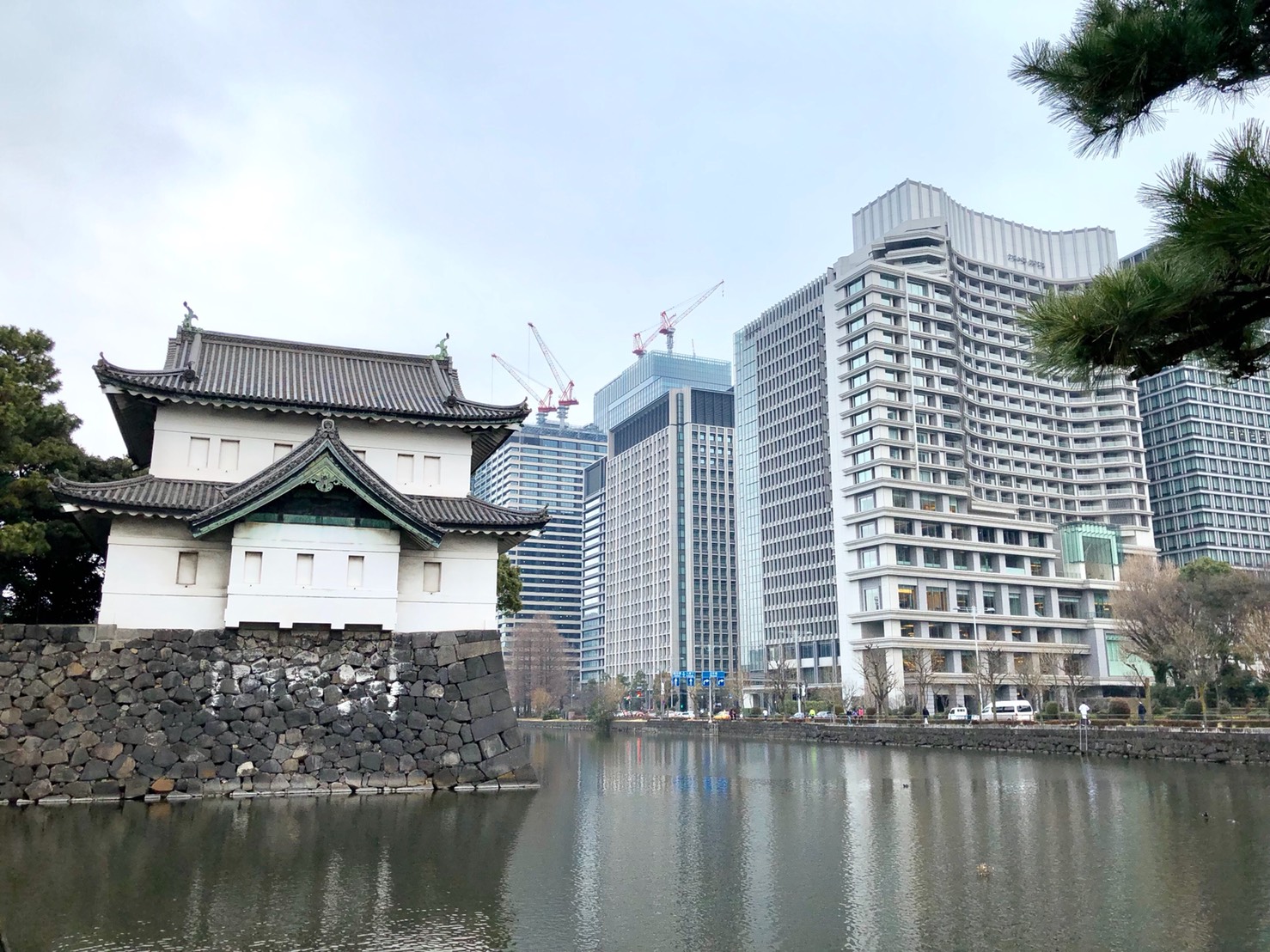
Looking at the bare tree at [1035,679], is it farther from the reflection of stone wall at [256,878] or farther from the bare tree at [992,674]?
the reflection of stone wall at [256,878]

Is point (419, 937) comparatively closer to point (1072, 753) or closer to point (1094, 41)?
point (1094, 41)

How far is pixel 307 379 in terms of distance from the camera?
1247 inches

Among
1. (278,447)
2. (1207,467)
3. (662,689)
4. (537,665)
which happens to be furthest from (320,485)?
(1207,467)

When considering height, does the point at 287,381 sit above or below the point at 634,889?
above

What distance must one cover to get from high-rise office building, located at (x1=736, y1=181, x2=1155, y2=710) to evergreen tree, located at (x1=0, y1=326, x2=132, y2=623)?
74.1m

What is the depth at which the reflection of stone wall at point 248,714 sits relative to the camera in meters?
24.6

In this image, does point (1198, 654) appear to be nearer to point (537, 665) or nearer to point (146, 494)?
point (146, 494)

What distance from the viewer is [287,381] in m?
31.1

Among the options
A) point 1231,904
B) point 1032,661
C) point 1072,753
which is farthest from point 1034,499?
point 1231,904

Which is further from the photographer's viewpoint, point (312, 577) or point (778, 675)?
point (778, 675)

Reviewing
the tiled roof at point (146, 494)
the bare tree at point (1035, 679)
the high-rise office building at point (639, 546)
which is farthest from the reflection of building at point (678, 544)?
the tiled roof at point (146, 494)

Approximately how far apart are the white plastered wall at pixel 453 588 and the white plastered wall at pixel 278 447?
2378 millimetres

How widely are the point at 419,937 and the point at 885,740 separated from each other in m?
53.9

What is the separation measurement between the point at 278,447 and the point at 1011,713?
64144 millimetres
